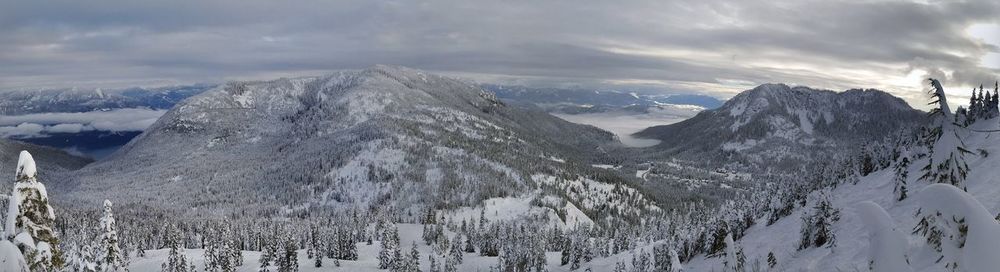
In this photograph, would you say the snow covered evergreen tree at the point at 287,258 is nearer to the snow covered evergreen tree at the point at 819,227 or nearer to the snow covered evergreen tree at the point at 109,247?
the snow covered evergreen tree at the point at 109,247

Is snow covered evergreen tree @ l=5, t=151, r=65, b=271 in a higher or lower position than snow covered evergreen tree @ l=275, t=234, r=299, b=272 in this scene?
higher

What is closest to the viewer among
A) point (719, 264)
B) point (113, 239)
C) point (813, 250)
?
point (813, 250)

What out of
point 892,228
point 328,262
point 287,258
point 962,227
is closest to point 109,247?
point 892,228

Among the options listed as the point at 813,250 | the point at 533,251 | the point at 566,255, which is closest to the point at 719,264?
the point at 813,250

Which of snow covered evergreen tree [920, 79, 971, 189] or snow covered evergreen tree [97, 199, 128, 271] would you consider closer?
snow covered evergreen tree [920, 79, 971, 189]

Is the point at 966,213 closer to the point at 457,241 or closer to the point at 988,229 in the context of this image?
the point at 988,229

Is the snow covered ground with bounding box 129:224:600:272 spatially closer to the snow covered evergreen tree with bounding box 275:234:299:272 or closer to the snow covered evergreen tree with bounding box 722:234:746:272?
the snow covered evergreen tree with bounding box 275:234:299:272

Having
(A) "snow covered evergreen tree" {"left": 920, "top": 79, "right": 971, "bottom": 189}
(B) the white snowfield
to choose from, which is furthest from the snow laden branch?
(A) "snow covered evergreen tree" {"left": 920, "top": 79, "right": 971, "bottom": 189}

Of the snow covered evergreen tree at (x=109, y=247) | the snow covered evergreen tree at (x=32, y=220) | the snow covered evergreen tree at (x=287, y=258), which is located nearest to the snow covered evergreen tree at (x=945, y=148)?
the snow covered evergreen tree at (x=32, y=220)
